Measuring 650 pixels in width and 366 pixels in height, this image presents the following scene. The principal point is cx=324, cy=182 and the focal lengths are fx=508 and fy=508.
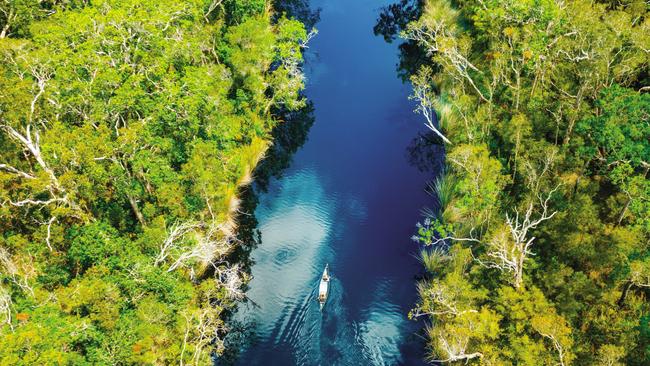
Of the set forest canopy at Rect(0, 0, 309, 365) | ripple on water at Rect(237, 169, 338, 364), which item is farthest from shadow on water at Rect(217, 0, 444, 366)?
forest canopy at Rect(0, 0, 309, 365)

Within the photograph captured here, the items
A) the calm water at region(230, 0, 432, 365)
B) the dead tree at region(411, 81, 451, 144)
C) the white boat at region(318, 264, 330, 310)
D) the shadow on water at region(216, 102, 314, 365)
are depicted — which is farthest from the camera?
the dead tree at region(411, 81, 451, 144)

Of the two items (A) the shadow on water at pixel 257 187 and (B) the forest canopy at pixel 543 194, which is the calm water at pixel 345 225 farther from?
(B) the forest canopy at pixel 543 194

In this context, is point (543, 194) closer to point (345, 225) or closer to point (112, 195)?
point (345, 225)

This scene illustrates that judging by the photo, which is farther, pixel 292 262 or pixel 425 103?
pixel 425 103

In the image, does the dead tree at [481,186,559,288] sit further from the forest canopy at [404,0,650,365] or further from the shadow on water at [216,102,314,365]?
the shadow on water at [216,102,314,365]

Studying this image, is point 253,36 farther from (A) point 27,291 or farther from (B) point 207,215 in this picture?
(A) point 27,291

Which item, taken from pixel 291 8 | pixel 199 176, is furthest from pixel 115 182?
pixel 291 8

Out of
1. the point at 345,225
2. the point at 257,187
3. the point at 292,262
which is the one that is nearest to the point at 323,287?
the point at 292,262
